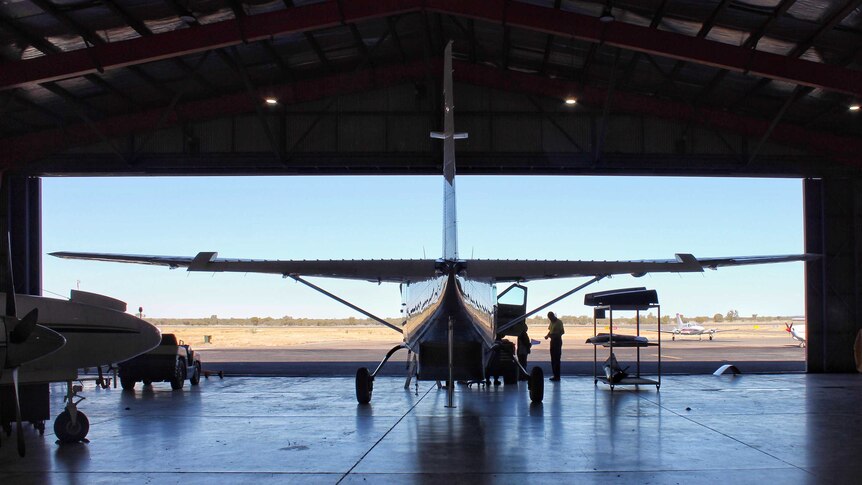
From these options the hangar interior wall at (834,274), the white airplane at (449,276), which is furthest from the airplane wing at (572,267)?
the hangar interior wall at (834,274)

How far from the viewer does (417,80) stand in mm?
22266

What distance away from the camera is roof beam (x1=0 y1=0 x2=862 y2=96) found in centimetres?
1583

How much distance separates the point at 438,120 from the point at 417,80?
1.40m

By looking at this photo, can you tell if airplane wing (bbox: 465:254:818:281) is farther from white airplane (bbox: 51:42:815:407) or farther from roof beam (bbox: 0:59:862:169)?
roof beam (bbox: 0:59:862:169)

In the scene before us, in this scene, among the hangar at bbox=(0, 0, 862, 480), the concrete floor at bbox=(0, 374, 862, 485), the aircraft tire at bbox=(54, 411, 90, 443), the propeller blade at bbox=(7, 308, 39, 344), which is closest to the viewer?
the concrete floor at bbox=(0, 374, 862, 485)

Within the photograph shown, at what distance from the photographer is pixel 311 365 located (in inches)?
975

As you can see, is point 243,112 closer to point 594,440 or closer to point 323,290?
point 323,290

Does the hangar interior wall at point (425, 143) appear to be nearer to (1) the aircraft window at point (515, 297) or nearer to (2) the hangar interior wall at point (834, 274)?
(2) the hangar interior wall at point (834, 274)

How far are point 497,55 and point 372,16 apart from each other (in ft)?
21.4

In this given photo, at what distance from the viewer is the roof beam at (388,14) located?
1583 cm

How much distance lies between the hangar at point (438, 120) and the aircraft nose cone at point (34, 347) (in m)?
11.4

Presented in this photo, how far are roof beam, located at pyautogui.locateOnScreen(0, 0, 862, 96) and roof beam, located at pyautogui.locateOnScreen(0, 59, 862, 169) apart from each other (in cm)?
472

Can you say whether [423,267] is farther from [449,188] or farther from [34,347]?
[34,347]

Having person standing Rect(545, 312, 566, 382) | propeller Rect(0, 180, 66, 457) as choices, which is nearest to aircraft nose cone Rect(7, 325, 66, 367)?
propeller Rect(0, 180, 66, 457)
